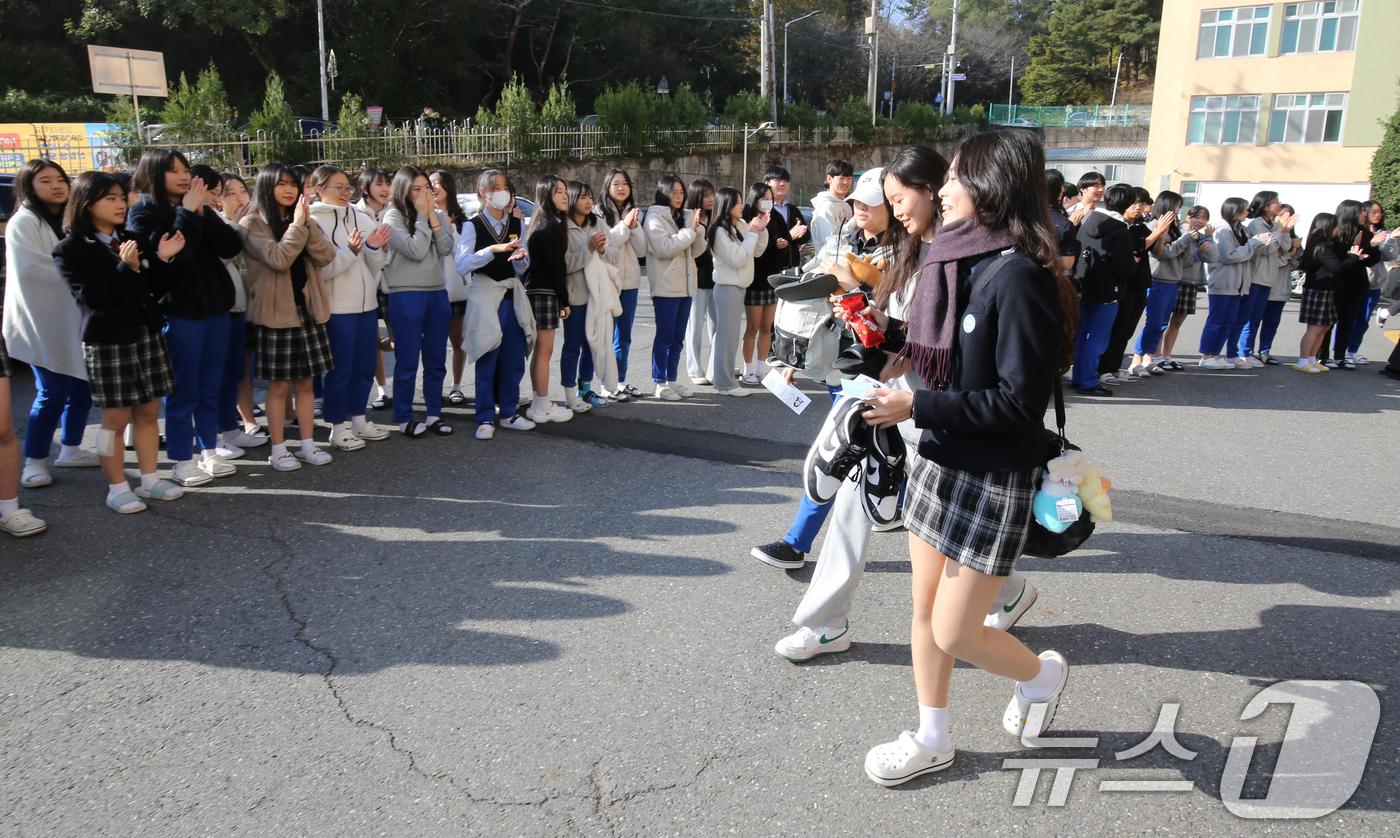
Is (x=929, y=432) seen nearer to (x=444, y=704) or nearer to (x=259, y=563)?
(x=444, y=704)

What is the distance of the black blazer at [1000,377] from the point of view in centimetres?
229

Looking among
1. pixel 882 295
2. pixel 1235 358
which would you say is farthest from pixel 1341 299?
pixel 882 295

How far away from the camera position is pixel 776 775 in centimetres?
279

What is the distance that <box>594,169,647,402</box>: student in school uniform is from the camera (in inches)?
293

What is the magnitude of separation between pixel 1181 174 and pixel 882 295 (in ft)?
118

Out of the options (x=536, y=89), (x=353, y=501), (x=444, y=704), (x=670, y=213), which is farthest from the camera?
(x=536, y=89)

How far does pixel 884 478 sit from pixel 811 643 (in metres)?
0.88

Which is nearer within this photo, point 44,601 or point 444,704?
point 444,704

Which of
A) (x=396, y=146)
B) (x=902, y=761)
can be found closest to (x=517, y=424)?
(x=902, y=761)

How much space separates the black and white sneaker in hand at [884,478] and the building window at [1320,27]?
3614cm

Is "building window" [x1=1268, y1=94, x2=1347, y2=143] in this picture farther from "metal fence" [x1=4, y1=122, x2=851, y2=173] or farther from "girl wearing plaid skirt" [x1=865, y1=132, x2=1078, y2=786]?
"girl wearing plaid skirt" [x1=865, y1=132, x2=1078, y2=786]

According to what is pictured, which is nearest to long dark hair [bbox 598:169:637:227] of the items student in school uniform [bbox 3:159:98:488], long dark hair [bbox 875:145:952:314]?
student in school uniform [bbox 3:159:98:488]

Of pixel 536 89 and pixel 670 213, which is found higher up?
pixel 536 89

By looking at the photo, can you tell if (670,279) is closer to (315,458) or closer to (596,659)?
(315,458)
